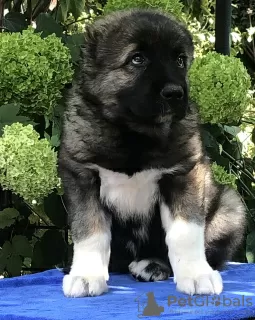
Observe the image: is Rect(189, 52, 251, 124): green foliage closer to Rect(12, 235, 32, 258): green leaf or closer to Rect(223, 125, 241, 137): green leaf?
Rect(223, 125, 241, 137): green leaf

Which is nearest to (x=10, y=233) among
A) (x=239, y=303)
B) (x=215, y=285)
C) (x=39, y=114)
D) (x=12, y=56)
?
(x=39, y=114)

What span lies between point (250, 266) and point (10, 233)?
141 centimetres

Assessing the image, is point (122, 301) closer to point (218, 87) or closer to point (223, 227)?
point (223, 227)

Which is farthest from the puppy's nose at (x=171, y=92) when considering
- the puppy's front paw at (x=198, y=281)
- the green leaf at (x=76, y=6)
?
the green leaf at (x=76, y=6)

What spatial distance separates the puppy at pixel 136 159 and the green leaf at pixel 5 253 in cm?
82

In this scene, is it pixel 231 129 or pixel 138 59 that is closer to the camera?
pixel 138 59

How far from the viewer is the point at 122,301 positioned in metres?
2.52

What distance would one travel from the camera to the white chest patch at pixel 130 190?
291 cm

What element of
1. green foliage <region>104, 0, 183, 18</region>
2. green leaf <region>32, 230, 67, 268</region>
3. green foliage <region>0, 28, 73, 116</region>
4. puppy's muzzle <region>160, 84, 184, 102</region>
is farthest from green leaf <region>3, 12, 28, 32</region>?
puppy's muzzle <region>160, 84, 184, 102</region>

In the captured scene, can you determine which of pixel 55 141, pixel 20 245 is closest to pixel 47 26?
pixel 55 141

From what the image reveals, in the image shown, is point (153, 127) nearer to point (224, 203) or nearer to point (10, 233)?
point (224, 203)

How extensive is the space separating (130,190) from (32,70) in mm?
873
